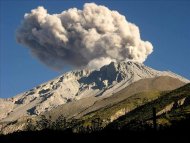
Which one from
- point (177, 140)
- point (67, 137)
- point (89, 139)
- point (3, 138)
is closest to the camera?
point (177, 140)

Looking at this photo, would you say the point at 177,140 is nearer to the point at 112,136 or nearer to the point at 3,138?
the point at 112,136

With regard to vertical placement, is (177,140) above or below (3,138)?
below

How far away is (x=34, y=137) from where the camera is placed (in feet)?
364

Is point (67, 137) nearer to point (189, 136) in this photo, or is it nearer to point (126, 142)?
point (126, 142)

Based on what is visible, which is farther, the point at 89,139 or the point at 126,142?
the point at 89,139

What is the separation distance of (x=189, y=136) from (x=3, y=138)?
5087cm

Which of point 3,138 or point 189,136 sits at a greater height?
point 3,138

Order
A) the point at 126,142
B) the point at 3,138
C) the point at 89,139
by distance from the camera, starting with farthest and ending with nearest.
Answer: the point at 3,138 < the point at 89,139 < the point at 126,142

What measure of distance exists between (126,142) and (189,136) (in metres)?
12.9

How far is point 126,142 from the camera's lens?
9144 centimetres

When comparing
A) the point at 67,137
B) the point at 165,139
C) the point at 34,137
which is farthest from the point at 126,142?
the point at 34,137

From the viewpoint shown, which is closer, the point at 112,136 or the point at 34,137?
the point at 112,136

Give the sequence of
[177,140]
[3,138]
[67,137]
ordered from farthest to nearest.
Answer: [3,138], [67,137], [177,140]

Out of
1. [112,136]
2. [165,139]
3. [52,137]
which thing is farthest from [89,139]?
[165,139]
